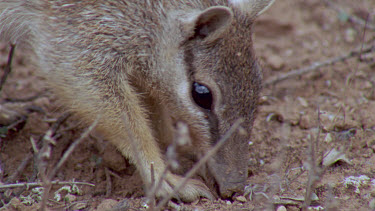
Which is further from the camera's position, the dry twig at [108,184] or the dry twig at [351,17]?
the dry twig at [351,17]

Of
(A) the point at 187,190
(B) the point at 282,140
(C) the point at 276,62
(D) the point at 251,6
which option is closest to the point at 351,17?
(C) the point at 276,62

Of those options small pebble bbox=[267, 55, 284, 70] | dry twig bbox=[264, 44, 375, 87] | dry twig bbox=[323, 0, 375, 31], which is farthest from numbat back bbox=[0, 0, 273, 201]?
dry twig bbox=[323, 0, 375, 31]

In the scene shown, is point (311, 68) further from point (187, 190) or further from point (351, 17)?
point (187, 190)

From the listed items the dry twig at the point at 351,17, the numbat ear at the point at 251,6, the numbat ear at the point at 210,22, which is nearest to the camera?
the numbat ear at the point at 210,22

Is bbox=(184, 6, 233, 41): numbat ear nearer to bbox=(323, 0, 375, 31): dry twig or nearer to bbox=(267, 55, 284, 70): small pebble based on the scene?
bbox=(267, 55, 284, 70): small pebble

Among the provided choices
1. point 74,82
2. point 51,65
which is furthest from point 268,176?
point 51,65

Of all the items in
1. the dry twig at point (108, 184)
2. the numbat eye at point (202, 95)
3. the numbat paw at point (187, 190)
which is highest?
the numbat eye at point (202, 95)

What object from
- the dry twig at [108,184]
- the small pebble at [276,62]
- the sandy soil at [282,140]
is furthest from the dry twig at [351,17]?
the dry twig at [108,184]

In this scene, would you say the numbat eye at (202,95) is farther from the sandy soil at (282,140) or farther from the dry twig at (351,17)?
the dry twig at (351,17)
